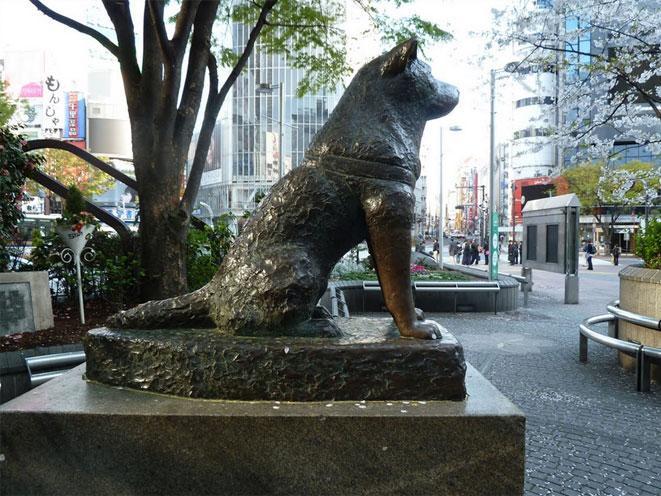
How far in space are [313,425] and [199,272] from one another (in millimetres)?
6842

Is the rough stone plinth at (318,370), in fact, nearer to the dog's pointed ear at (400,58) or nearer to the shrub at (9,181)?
the dog's pointed ear at (400,58)

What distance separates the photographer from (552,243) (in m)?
13.9

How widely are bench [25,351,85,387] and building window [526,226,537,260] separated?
13.1 metres

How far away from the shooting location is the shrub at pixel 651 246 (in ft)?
22.5

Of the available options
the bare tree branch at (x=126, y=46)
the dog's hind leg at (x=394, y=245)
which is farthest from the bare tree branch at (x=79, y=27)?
the dog's hind leg at (x=394, y=245)

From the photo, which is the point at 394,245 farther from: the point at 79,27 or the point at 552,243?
the point at 552,243

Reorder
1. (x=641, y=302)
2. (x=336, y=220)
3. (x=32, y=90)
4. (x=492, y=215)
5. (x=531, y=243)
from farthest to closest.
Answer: (x=32, y=90), (x=492, y=215), (x=531, y=243), (x=641, y=302), (x=336, y=220)

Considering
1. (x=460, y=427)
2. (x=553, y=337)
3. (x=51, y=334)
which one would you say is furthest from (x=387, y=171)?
(x=553, y=337)

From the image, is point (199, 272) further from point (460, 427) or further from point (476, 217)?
point (476, 217)

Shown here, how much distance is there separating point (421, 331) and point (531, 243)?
13.7 meters

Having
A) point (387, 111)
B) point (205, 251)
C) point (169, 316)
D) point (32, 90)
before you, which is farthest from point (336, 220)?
point (32, 90)

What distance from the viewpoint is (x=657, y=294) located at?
6164 millimetres

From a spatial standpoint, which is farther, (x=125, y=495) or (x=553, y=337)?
(x=553, y=337)

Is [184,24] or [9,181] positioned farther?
[184,24]
